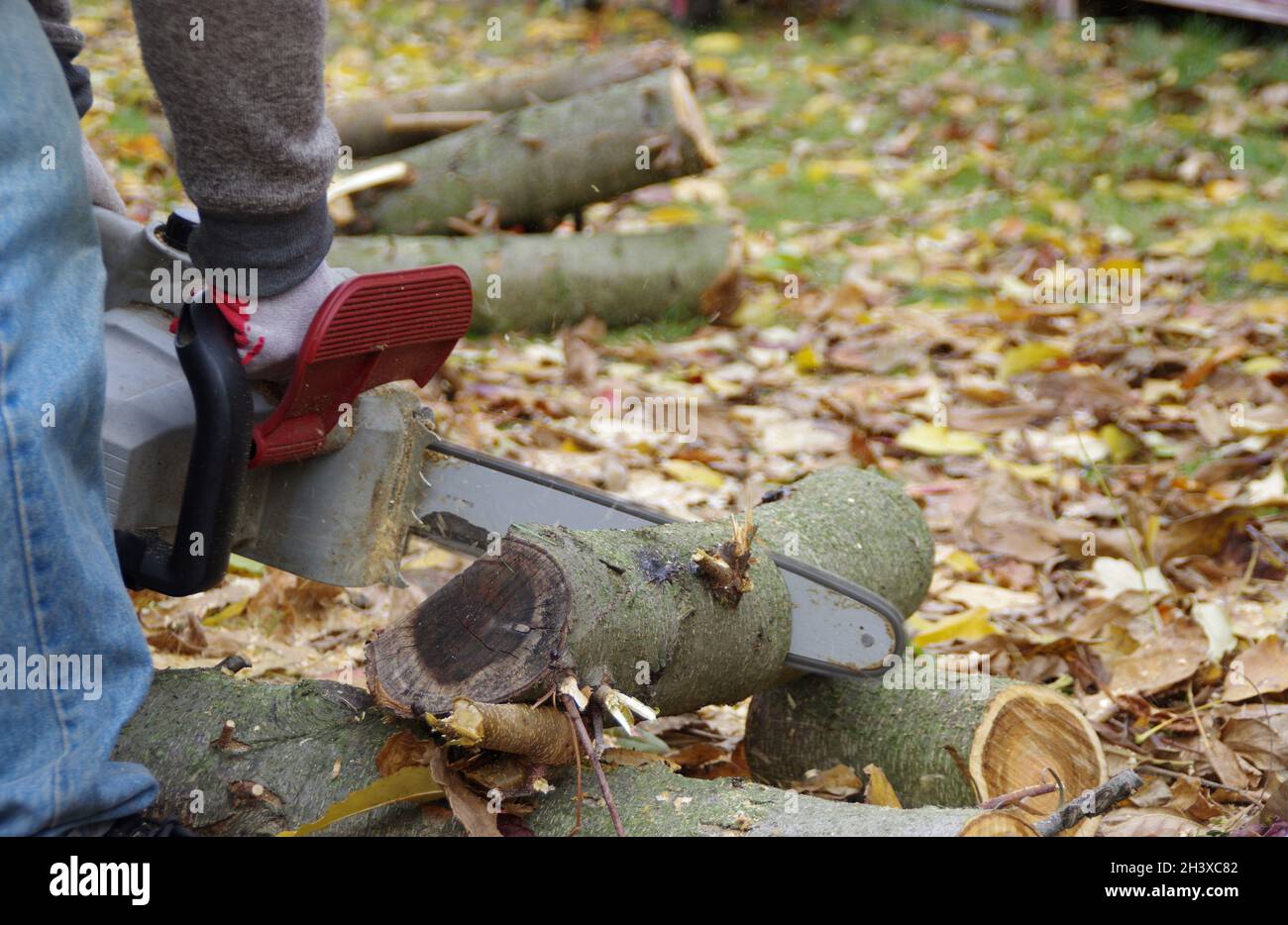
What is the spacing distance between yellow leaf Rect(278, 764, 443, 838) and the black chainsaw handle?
0.43 metres

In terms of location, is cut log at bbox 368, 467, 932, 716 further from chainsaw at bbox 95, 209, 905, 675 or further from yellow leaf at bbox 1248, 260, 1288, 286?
yellow leaf at bbox 1248, 260, 1288, 286

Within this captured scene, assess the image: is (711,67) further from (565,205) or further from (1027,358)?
(1027,358)

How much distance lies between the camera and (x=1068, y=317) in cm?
392

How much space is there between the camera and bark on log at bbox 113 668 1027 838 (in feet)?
4.22

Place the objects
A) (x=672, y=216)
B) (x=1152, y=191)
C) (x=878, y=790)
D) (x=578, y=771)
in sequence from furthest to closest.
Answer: (x=1152, y=191) → (x=672, y=216) → (x=878, y=790) → (x=578, y=771)

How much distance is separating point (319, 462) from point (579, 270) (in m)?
2.23

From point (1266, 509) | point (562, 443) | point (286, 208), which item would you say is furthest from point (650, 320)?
point (286, 208)

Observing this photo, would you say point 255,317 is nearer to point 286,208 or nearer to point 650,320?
point 286,208

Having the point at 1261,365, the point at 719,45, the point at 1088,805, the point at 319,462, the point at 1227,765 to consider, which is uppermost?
the point at 719,45

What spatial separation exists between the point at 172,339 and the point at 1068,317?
2963mm

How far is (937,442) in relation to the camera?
3115mm

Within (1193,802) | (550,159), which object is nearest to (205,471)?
(1193,802)

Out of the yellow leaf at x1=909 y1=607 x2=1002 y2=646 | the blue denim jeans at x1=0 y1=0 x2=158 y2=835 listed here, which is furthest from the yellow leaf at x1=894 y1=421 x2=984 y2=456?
the blue denim jeans at x1=0 y1=0 x2=158 y2=835
